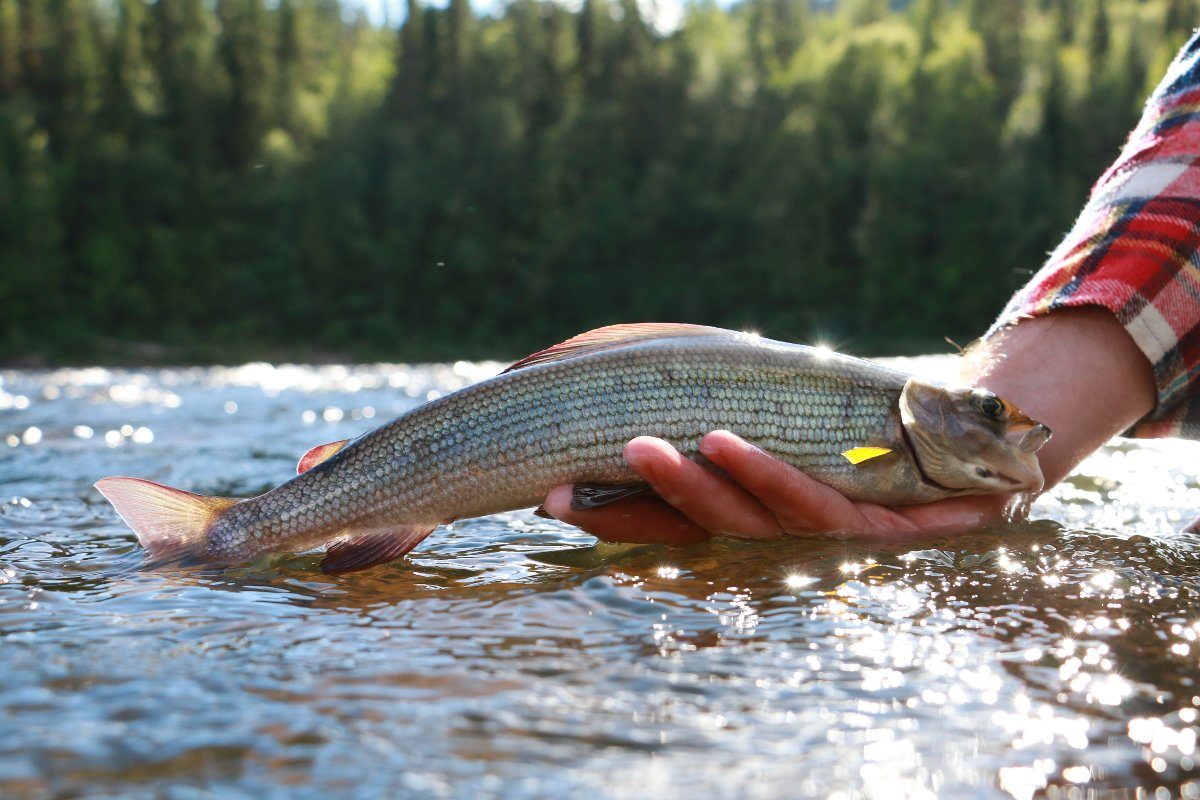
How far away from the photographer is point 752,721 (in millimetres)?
2566

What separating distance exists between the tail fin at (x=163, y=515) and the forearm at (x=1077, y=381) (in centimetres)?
307

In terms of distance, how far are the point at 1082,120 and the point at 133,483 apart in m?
84.2

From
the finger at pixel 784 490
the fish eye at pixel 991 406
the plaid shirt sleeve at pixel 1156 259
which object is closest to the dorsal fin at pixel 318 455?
the finger at pixel 784 490

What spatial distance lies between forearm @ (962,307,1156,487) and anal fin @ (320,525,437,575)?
234cm

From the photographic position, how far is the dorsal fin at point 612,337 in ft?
13.9

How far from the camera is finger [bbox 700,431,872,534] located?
3725 mm

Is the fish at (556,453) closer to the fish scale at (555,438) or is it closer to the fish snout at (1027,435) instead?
the fish scale at (555,438)

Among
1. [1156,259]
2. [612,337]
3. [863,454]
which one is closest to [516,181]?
[612,337]

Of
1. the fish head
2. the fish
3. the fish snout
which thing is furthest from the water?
the fish snout

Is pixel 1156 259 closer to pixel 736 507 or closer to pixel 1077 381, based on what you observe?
pixel 1077 381

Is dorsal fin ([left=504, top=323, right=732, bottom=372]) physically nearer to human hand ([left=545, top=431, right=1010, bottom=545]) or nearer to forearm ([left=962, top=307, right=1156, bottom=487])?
human hand ([left=545, top=431, right=1010, bottom=545])

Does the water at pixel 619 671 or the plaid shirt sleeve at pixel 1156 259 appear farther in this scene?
the plaid shirt sleeve at pixel 1156 259

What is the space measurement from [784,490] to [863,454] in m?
0.35

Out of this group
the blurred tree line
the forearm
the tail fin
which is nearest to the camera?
the tail fin
